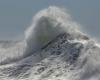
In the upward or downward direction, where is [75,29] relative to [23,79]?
upward

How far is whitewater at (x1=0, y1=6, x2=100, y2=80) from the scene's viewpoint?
21.5m

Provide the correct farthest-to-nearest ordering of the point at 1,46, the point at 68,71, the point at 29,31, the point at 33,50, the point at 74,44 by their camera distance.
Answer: the point at 1,46 → the point at 29,31 → the point at 33,50 → the point at 74,44 → the point at 68,71

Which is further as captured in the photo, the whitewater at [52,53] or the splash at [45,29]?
the splash at [45,29]

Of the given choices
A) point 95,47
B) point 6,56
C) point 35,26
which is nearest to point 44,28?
point 35,26

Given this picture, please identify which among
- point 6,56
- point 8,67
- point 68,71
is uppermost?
point 6,56

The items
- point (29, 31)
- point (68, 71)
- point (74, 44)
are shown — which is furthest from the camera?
point (29, 31)

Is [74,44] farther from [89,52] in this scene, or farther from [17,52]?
[17,52]

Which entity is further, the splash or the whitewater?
the splash

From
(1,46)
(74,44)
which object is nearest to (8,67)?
(74,44)

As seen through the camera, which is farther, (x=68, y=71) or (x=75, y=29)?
(x=75, y=29)

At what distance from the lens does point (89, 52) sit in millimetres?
22406

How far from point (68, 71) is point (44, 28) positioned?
593 centimetres

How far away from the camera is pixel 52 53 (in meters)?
24.1

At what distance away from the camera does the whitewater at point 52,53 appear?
2153cm
